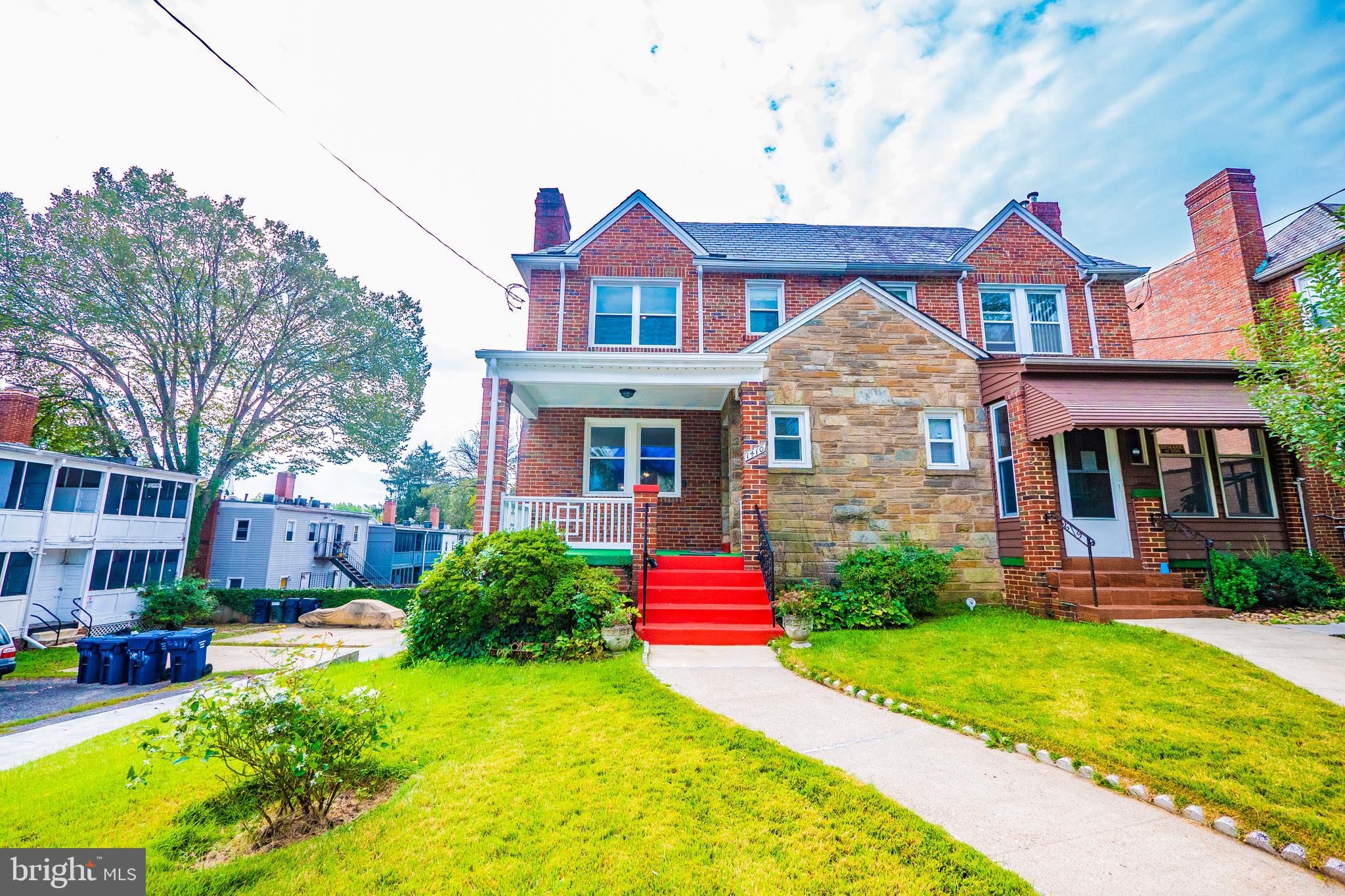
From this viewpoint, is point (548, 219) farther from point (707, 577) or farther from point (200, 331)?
point (200, 331)

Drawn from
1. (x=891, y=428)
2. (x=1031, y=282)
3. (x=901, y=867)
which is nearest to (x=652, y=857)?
(x=901, y=867)

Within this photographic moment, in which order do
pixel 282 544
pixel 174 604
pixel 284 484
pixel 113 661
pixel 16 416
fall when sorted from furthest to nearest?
pixel 284 484
pixel 282 544
pixel 174 604
pixel 16 416
pixel 113 661

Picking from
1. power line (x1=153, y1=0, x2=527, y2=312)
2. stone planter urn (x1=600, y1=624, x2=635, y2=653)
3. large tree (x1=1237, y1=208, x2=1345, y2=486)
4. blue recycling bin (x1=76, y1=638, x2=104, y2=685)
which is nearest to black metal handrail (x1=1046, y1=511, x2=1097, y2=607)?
large tree (x1=1237, y1=208, x2=1345, y2=486)

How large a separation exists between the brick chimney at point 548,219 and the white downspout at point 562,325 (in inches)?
60.1

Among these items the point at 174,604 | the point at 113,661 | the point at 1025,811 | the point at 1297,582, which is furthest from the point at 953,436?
the point at 174,604

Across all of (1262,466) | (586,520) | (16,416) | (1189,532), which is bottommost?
(1189,532)

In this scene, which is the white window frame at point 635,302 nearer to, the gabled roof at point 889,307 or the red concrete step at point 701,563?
the gabled roof at point 889,307

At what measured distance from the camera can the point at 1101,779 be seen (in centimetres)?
354

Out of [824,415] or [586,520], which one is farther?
[824,415]

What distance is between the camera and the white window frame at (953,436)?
998 cm

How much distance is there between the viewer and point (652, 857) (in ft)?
8.88

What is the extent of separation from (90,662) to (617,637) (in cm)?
1102

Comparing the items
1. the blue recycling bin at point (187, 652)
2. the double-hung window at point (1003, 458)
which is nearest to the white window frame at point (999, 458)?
the double-hung window at point (1003, 458)

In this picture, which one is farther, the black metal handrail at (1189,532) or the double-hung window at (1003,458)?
the double-hung window at (1003,458)
